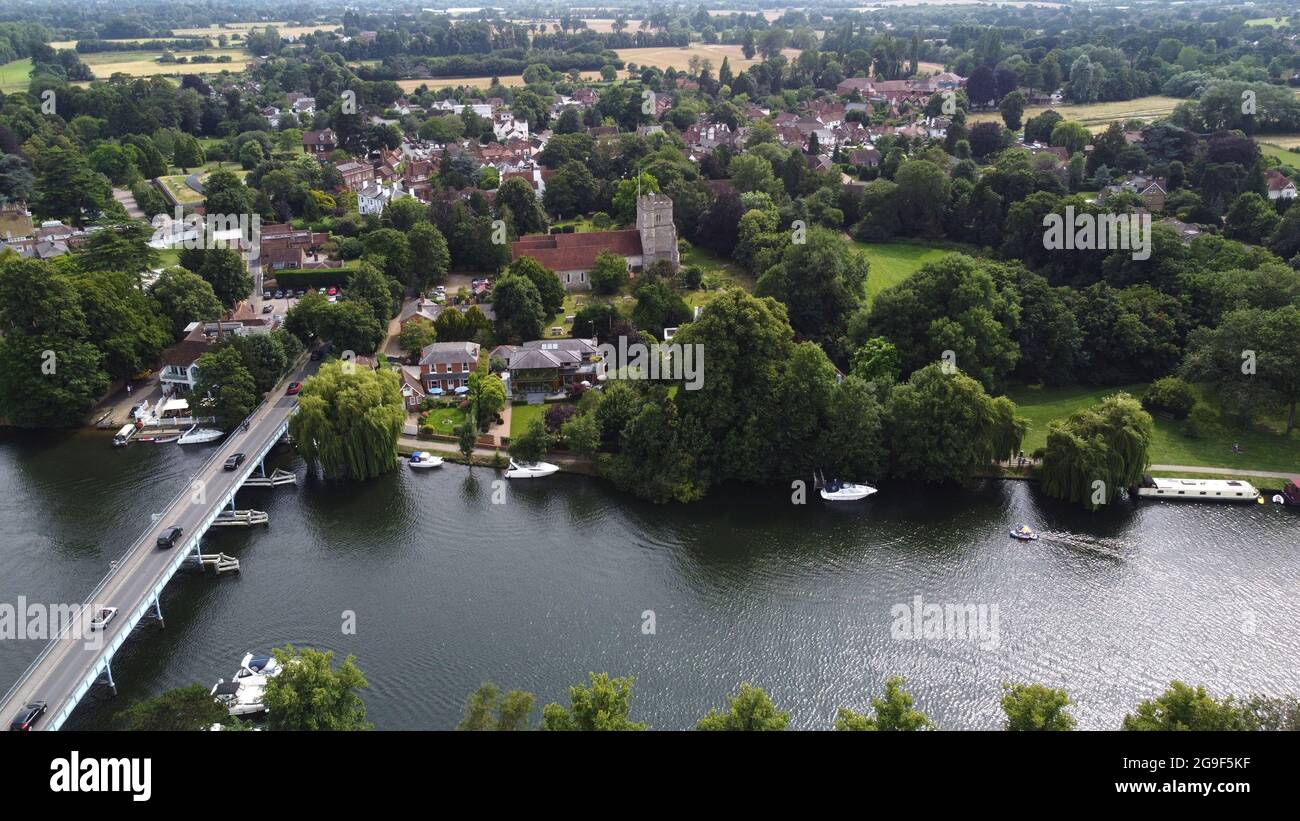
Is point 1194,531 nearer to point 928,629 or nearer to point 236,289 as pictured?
point 928,629

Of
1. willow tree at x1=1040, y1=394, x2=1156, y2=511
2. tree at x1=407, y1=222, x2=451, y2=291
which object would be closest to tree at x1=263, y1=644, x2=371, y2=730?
willow tree at x1=1040, y1=394, x2=1156, y2=511

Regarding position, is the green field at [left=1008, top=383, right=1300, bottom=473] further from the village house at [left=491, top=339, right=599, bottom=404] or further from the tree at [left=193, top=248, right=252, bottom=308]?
the tree at [left=193, top=248, right=252, bottom=308]

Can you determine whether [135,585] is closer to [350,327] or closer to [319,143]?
[350,327]

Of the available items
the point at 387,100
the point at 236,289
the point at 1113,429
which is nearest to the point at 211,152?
the point at 387,100

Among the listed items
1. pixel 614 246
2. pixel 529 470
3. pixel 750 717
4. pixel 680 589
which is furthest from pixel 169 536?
pixel 614 246

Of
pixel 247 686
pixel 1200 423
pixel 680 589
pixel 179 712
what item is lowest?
pixel 247 686

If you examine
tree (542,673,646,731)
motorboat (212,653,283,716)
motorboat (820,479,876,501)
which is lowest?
motorboat (212,653,283,716)
